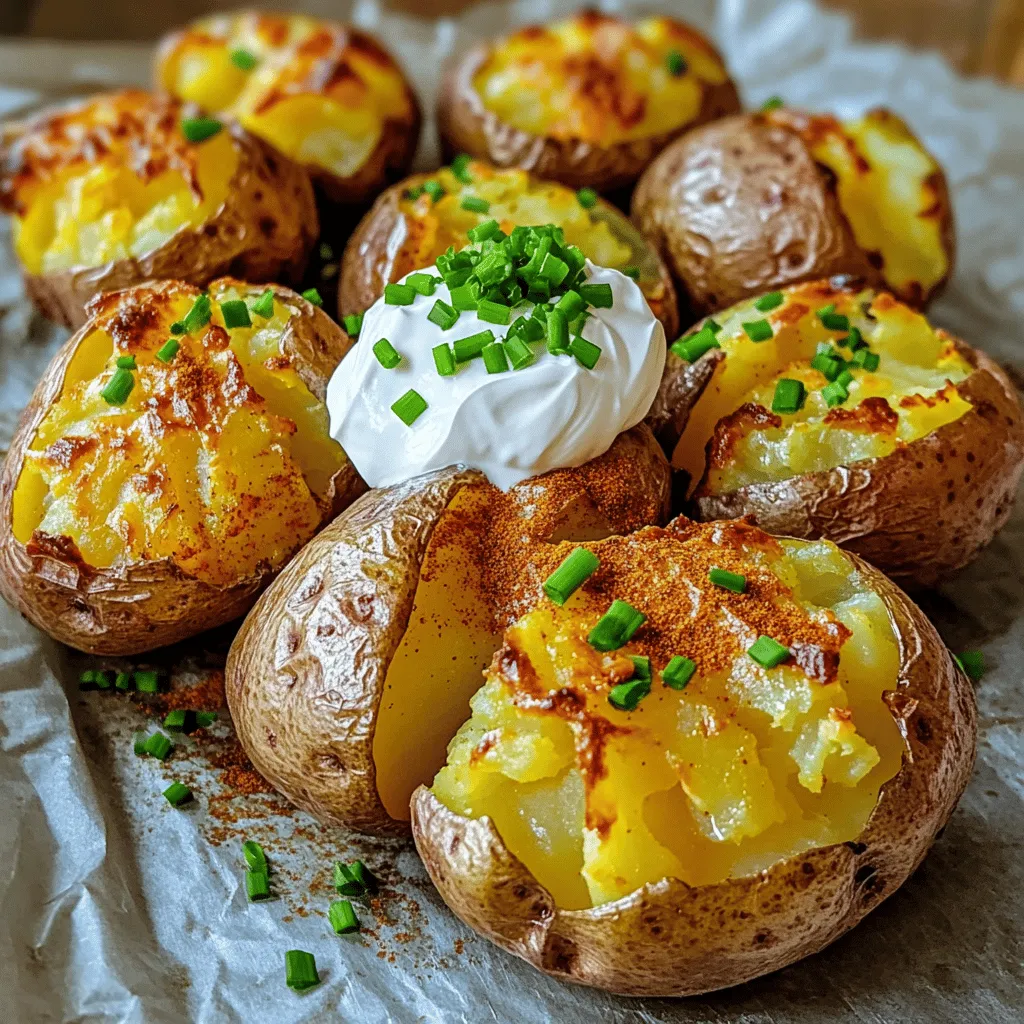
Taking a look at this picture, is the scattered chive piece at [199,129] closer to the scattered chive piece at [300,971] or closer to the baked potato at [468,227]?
the baked potato at [468,227]

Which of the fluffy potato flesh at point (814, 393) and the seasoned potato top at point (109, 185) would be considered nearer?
the fluffy potato flesh at point (814, 393)

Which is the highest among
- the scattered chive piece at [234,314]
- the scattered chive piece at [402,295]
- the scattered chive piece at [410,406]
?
the scattered chive piece at [402,295]

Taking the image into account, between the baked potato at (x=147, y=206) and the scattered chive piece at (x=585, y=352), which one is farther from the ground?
the scattered chive piece at (x=585, y=352)

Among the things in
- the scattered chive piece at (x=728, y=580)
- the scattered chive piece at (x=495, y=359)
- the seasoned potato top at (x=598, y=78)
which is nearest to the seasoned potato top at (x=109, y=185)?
the seasoned potato top at (x=598, y=78)

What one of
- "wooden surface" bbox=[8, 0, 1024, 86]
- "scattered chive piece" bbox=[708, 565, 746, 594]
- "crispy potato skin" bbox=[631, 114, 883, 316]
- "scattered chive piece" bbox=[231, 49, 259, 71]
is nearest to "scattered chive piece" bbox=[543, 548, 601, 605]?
"scattered chive piece" bbox=[708, 565, 746, 594]

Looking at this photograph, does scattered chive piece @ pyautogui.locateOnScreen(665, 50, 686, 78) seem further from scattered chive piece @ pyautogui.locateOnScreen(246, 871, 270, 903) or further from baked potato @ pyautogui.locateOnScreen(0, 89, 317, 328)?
scattered chive piece @ pyautogui.locateOnScreen(246, 871, 270, 903)
